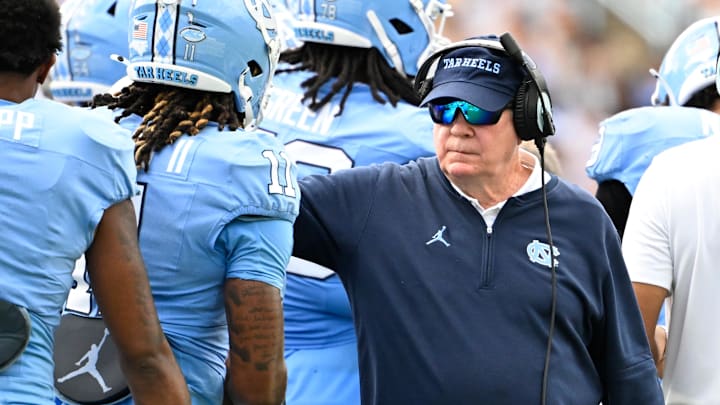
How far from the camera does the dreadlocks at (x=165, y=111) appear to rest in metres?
3.29

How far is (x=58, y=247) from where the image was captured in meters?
2.83

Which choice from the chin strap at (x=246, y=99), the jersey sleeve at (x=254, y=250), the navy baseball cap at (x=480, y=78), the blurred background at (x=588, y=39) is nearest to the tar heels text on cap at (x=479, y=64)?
the navy baseball cap at (x=480, y=78)

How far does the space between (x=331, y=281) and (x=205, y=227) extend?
138 centimetres

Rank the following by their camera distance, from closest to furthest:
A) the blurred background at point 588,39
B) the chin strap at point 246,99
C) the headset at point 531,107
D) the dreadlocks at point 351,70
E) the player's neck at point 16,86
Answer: the player's neck at point 16,86 → the chin strap at point 246,99 → the headset at point 531,107 → the dreadlocks at point 351,70 → the blurred background at point 588,39

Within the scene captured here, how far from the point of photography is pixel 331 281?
14.8ft

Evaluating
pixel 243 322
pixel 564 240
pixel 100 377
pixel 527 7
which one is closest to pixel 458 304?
pixel 564 240

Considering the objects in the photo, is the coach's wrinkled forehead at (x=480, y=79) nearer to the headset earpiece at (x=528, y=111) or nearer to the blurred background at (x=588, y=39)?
the headset earpiece at (x=528, y=111)

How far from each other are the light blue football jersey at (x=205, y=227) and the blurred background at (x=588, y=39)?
8.96 metres

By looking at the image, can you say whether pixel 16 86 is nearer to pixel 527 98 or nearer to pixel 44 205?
pixel 44 205

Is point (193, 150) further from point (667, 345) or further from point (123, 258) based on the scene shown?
point (667, 345)

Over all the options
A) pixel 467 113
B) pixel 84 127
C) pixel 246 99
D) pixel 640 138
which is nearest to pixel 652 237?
pixel 467 113

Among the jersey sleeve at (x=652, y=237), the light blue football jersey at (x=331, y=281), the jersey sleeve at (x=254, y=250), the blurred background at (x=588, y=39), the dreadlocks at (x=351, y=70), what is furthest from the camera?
the blurred background at (x=588, y=39)

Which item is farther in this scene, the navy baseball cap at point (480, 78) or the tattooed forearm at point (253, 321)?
the navy baseball cap at point (480, 78)

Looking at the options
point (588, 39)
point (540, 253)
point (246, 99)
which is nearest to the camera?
point (246, 99)
